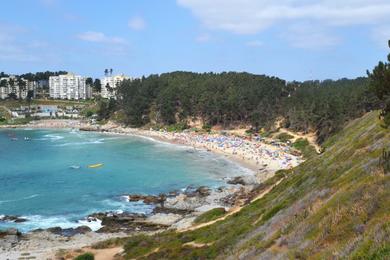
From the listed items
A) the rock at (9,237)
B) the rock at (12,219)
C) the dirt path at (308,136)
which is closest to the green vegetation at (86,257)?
the rock at (9,237)

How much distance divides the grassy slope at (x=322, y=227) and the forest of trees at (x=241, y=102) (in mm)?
58161

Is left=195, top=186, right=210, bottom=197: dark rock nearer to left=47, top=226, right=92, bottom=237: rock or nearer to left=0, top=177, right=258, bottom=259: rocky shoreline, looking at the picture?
left=0, top=177, right=258, bottom=259: rocky shoreline

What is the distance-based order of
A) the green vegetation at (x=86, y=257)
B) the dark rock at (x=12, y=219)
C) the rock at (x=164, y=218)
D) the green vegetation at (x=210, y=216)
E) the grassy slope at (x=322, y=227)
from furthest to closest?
1. the dark rock at (x=12, y=219)
2. the rock at (x=164, y=218)
3. the green vegetation at (x=210, y=216)
4. the green vegetation at (x=86, y=257)
5. the grassy slope at (x=322, y=227)

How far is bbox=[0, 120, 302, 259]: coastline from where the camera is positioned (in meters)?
42.5

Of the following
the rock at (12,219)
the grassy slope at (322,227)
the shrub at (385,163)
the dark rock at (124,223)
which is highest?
the shrub at (385,163)

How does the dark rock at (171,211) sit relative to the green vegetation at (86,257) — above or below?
below

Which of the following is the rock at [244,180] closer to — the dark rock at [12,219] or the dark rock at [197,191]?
the dark rock at [197,191]

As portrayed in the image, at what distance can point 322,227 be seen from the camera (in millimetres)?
15922

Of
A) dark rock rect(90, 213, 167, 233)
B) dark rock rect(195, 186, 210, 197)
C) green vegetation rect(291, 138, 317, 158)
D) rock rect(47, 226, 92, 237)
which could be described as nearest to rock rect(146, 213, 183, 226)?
dark rock rect(90, 213, 167, 233)

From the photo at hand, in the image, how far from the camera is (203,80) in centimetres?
16138

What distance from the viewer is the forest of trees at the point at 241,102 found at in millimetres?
92375

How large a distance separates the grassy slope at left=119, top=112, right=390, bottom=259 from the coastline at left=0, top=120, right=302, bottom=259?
409 inches

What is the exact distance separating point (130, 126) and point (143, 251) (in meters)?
125

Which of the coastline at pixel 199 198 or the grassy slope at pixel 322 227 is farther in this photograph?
the coastline at pixel 199 198
